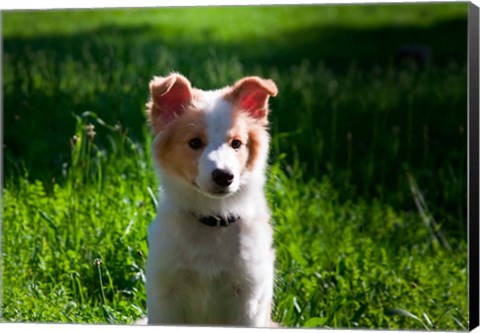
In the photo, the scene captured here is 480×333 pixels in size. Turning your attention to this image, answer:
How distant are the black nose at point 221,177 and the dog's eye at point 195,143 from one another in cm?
16

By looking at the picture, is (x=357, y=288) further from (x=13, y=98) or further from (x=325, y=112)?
(x=13, y=98)

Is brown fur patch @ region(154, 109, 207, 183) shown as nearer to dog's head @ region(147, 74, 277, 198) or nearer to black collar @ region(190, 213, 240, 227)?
dog's head @ region(147, 74, 277, 198)

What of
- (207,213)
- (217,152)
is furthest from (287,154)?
(217,152)

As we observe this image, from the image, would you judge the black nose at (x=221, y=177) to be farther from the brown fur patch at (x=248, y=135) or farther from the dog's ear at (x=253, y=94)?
the dog's ear at (x=253, y=94)

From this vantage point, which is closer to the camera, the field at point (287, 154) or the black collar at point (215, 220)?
the black collar at point (215, 220)

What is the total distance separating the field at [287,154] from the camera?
475 cm

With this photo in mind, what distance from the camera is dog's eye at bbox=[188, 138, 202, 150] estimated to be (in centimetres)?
392

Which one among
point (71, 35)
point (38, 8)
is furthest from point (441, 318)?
point (71, 35)

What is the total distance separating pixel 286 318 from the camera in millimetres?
4570

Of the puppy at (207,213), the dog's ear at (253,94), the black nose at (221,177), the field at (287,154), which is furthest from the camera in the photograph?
the field at (287,154)

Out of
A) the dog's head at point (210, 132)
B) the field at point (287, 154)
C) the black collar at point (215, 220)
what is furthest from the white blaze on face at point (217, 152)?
the field at point (287, 154)

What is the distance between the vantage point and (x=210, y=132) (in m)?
3.91

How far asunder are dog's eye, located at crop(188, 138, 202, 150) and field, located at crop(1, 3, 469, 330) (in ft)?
1.87

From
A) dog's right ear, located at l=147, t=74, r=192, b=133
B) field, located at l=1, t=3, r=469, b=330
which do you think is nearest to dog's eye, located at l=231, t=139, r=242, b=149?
dog's right ear, located at l=147, t=74, r=192, b=133
